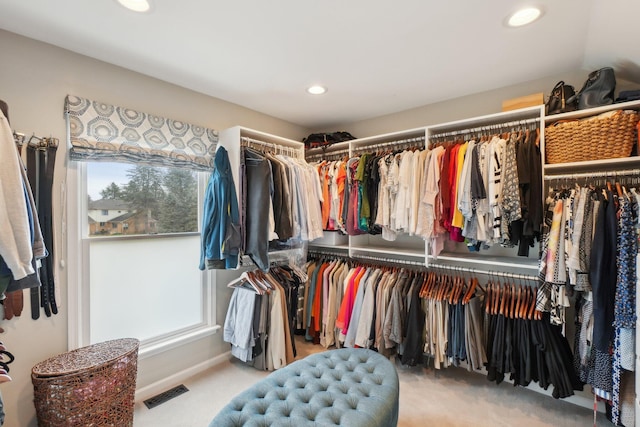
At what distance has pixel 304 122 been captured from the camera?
11.1 feet

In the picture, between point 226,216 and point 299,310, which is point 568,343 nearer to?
point 299,310

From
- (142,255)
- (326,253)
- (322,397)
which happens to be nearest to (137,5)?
(142,255)

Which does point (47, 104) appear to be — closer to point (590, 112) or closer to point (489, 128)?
point (489, 128)

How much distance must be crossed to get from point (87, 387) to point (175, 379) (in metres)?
0.85

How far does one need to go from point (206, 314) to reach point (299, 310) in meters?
0.94

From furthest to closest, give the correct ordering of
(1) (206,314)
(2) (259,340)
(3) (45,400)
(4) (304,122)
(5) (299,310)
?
(4) (304,122) < (5) (299,310) < (1) (206,314) < (2) (259,340) < (3) (45,400)

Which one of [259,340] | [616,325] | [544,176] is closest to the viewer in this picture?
[616,325]

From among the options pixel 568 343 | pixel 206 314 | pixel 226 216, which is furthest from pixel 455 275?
pixel 206 314

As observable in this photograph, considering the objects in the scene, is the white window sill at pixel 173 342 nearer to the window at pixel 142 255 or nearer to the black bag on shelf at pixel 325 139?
the window at pixel 142 255

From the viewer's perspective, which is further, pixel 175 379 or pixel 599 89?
pixel 175 379

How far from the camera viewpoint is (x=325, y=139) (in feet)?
10.5

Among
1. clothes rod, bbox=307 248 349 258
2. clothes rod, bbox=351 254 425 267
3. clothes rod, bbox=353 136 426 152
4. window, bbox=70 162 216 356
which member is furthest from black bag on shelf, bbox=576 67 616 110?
window, bbox=70 162 216 356

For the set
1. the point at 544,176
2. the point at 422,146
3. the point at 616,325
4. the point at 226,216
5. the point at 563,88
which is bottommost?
the point at 616,325

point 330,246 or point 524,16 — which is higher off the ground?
point 524,16
